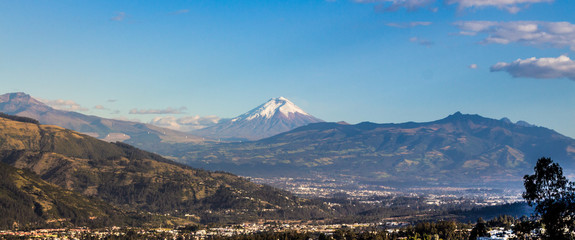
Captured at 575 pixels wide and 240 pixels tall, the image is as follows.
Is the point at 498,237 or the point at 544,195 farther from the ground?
the point at 544,195

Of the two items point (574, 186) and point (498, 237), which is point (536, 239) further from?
point (498, 237)

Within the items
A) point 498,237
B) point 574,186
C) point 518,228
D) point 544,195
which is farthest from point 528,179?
point 498,237

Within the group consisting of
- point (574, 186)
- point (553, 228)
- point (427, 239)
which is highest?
point (574, 186)

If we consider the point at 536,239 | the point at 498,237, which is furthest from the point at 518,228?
the point at 498,237

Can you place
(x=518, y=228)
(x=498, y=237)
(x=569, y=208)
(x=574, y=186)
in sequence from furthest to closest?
(x=498, y=237) → (x=518, y=228) → (x=574, y=186) → (x=569, y=208)

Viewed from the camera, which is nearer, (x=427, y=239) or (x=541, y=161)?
(x=541, y=161)

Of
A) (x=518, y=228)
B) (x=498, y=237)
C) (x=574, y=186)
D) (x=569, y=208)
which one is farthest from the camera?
(x=498, y=237)

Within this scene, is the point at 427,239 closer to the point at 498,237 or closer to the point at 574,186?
the point at 498,237
